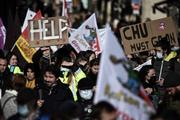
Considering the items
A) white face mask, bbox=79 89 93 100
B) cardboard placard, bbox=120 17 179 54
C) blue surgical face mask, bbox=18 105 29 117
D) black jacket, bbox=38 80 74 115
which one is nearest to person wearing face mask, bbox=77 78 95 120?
white face mask, bbox=79 89 93 100

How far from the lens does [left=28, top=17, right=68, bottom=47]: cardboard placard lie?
15.3m

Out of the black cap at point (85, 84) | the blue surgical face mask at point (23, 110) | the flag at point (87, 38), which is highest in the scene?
the flag at point (87, 38)

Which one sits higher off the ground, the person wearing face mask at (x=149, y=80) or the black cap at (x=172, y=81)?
the black cap at (x=172, y=81)

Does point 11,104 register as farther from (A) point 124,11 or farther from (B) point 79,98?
(A) point 124,11

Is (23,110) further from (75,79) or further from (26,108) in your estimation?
(75,79)

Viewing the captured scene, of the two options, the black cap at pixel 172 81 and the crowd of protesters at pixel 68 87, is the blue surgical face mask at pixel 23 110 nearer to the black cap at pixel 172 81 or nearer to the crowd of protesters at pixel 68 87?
the crowd of protesters at pixel 68 87

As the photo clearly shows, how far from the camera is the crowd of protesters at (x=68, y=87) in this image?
348 inches

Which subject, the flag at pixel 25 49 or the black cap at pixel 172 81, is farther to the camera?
the flag at pixel 25 49

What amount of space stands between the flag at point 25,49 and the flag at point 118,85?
691cm

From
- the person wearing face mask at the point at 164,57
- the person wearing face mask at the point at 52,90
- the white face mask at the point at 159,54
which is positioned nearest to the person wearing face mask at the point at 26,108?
the person wearing face mask at the point at 52,90

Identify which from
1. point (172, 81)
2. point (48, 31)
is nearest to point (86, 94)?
point (172, 81)

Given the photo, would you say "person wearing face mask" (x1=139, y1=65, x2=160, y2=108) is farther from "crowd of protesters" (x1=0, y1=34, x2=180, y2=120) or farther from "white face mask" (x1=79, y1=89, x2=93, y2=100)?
"white face mask" (x1=79, y1=89, x2=93, y2=100)

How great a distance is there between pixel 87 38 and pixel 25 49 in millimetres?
1428

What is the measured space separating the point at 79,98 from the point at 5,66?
5.37 ft
